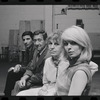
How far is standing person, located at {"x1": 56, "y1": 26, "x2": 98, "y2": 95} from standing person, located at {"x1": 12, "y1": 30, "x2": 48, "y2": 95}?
0.85 m

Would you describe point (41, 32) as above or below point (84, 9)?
below

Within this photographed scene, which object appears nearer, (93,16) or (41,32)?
(41,32)

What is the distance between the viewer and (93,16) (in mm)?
11617

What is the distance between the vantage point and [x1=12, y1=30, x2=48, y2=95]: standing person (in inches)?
95.0

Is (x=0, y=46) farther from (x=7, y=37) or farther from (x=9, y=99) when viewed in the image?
(x=9, y=99)

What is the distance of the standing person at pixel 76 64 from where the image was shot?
136cm

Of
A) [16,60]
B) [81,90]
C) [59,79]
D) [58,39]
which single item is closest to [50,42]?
[58,39]

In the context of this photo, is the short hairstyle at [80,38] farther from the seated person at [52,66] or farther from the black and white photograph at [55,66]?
the seated person at [52,66]

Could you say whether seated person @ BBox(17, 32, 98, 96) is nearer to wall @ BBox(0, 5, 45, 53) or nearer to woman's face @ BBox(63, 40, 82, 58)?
woman's face @ BBox(63, 40, 82, 58)

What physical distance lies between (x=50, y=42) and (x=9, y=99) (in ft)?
1.78

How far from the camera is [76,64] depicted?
1.44 metres

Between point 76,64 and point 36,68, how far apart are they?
3.85 ft

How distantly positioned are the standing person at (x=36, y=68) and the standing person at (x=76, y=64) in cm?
85

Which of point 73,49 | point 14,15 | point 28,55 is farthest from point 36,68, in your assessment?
point 14,15
